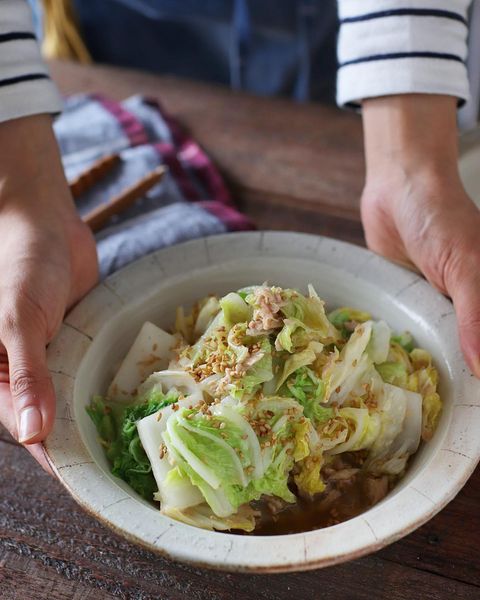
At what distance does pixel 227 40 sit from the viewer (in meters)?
3.08

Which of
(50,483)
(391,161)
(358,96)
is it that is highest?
(358,96)

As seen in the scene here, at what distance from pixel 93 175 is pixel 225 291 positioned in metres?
0.83

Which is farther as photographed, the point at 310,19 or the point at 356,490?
the point at 310,19

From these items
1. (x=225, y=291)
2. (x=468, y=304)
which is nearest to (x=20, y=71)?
(x=225, y=291)

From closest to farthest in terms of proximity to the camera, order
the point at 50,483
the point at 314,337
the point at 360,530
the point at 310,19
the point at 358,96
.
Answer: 1. the point at 360,530
2. the point at 314,337
3. the point at 50,483
4. the point at 358,96
5. the point at 310,19

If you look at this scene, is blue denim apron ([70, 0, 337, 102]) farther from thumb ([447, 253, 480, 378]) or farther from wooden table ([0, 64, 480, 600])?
wooden table ([0, 64, 480, 600])

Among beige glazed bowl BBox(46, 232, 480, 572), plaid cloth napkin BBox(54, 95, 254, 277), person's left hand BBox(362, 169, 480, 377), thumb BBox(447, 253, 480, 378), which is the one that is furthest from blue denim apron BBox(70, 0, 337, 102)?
thumb BBox(447, 253, 480, 378)

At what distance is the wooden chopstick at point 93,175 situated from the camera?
2436 millimetres

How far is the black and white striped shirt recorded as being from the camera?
195 centimetres

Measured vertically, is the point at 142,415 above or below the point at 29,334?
below

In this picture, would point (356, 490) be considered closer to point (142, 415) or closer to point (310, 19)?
point (142, 415)

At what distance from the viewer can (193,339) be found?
5.73ft

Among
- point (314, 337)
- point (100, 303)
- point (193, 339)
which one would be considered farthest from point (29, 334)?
point (314, 337)

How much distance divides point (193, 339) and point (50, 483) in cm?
46
